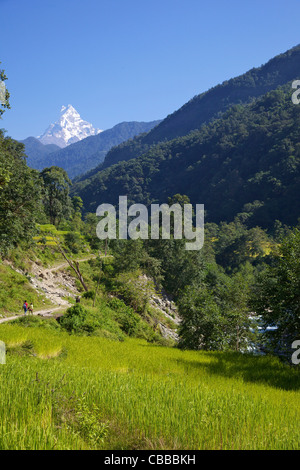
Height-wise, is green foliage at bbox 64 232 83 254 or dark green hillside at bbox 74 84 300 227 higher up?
dark green hillside at bbox 74 84 300 227

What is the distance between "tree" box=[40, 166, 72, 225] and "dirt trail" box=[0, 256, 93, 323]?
23.0 m

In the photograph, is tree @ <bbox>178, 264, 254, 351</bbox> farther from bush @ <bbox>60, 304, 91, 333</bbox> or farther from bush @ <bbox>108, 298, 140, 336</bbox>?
bush @ <bbox>108, 298, 140, 336</bbox>

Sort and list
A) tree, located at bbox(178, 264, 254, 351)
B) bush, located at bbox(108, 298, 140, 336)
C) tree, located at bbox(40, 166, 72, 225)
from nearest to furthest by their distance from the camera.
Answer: tree, located at bbox(178, 264, 254, 351) < bush, located at bbox(108, 298, 140, 336) < tree, located at bbox(40, 166, 72, 225)

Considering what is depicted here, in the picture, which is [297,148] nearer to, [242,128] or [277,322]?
[242,128]

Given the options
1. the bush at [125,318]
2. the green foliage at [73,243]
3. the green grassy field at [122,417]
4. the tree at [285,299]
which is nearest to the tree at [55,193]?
the green foliage at [73,243]

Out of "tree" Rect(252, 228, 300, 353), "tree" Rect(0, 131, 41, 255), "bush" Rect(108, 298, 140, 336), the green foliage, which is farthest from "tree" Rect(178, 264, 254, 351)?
the green foliage

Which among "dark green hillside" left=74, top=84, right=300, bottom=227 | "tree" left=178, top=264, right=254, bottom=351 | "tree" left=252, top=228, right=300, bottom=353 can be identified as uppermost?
"dark green hillside" left=74, top=84, right=300, bottom=227

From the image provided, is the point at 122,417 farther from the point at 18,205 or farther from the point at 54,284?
the point at 54,284

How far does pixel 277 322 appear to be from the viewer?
1418 centimetres

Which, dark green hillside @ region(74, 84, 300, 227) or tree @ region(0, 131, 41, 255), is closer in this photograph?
tree @ region(0, 131, 41, 255)

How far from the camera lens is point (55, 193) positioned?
62250mm

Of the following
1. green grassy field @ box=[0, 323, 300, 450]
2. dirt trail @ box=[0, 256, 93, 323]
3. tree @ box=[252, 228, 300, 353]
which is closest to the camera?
green grassy field @ box=[0, 323, 300, 450]

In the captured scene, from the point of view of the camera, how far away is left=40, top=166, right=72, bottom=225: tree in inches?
2384

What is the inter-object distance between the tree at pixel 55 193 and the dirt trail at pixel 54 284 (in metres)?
23.0
